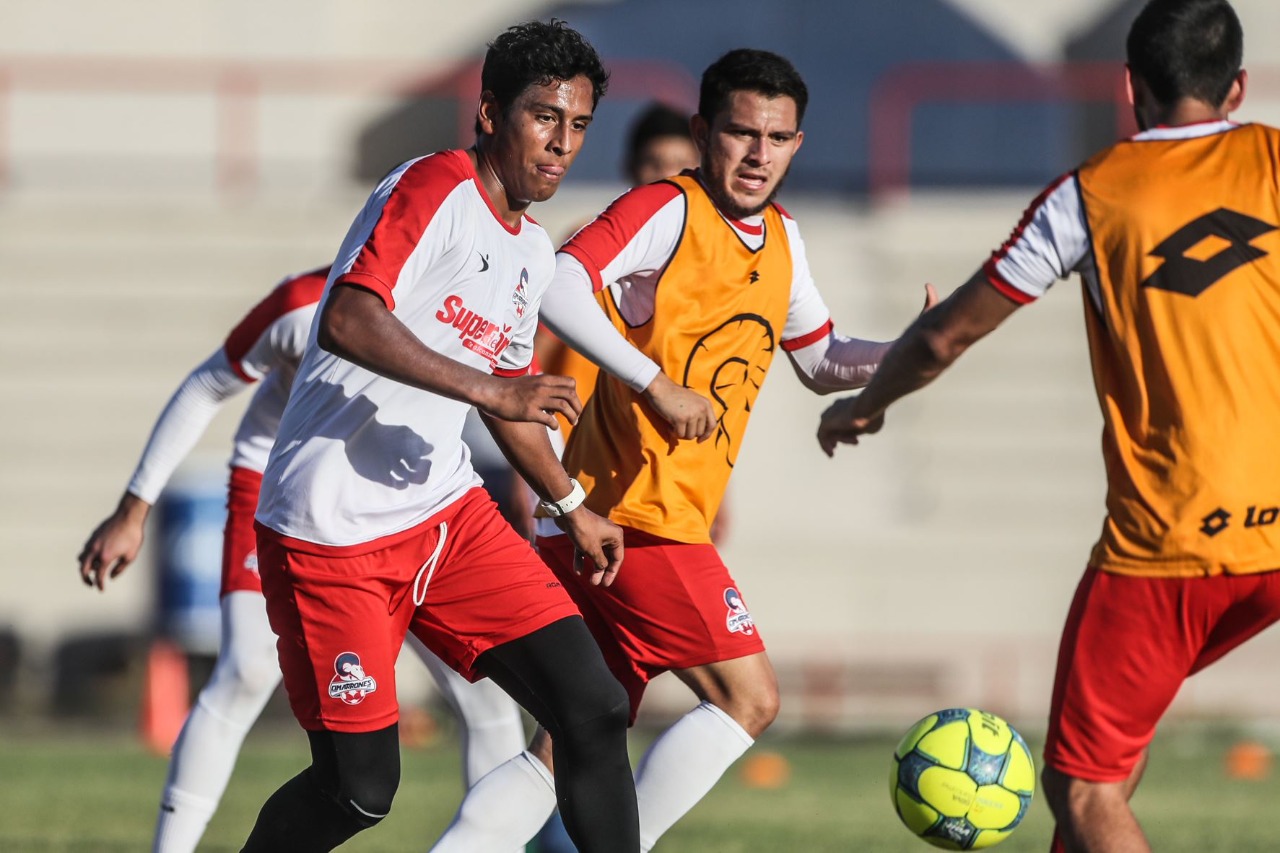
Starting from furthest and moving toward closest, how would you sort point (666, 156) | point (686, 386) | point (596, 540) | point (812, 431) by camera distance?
point (812, 431) → point (666, 156) → point (686, 386) → point (596, 540)

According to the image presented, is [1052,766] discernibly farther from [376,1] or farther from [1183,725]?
[376,1]

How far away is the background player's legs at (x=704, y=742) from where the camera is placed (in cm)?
535

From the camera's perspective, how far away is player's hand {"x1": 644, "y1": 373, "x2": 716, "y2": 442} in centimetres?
518

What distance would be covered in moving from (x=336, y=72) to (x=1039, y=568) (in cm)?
819

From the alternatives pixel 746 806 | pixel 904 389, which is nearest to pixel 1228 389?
pixel 904 389

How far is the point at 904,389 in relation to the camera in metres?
4.66

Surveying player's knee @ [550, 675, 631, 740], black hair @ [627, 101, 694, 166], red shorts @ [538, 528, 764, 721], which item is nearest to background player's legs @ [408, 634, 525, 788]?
red shorts @ [538, 528, 764, 721]

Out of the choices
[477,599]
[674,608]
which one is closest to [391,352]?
[477,599]

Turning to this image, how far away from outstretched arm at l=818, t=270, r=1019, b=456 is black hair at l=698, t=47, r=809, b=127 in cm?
115

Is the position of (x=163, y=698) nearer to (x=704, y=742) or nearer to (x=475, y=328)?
(x=704, y=742)

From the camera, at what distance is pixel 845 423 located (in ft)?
16.6

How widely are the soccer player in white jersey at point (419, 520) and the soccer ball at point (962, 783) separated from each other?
93 centimetres

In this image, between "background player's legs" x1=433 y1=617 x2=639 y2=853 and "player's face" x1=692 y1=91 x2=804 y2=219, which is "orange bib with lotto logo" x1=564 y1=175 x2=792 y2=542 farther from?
"background player's legs" x1=433 y1=617 x2=639 y2=853

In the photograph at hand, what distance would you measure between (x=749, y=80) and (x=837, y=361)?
100 cm
